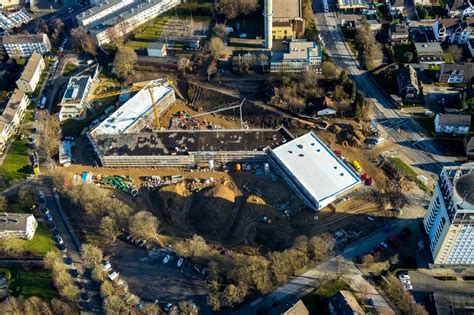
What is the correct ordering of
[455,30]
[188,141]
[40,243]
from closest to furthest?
[40,243] → [188,141] → [455,30]

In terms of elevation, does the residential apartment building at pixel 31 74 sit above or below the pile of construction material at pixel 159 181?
above

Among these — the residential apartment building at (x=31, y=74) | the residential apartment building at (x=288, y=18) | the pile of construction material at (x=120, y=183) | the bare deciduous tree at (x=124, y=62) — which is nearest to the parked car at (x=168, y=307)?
the pile of construction material at (x=120, y=183)

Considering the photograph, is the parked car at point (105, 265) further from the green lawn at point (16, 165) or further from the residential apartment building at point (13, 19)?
the residential apartment building at point (13, 19)

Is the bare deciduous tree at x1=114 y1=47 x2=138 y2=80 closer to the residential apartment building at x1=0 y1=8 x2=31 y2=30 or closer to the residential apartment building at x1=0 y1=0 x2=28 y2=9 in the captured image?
the residential apartment building at x1=0 y1=8 x2=31 y2=30

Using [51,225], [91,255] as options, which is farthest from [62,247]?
[91,255]

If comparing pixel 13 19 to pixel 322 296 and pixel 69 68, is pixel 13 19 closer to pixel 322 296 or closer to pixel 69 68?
pixel 69 68

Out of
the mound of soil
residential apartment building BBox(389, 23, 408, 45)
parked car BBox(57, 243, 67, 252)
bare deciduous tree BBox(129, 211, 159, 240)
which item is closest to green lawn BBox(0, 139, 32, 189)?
parked car BBox(57, 243, 67, 252)

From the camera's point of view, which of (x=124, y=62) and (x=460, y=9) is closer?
(x=124, y=62)

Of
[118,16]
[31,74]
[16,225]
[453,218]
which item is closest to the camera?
[453,218]

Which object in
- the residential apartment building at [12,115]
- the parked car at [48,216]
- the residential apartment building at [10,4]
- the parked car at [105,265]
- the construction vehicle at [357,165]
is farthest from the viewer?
the residential apartment building at [10,4]
